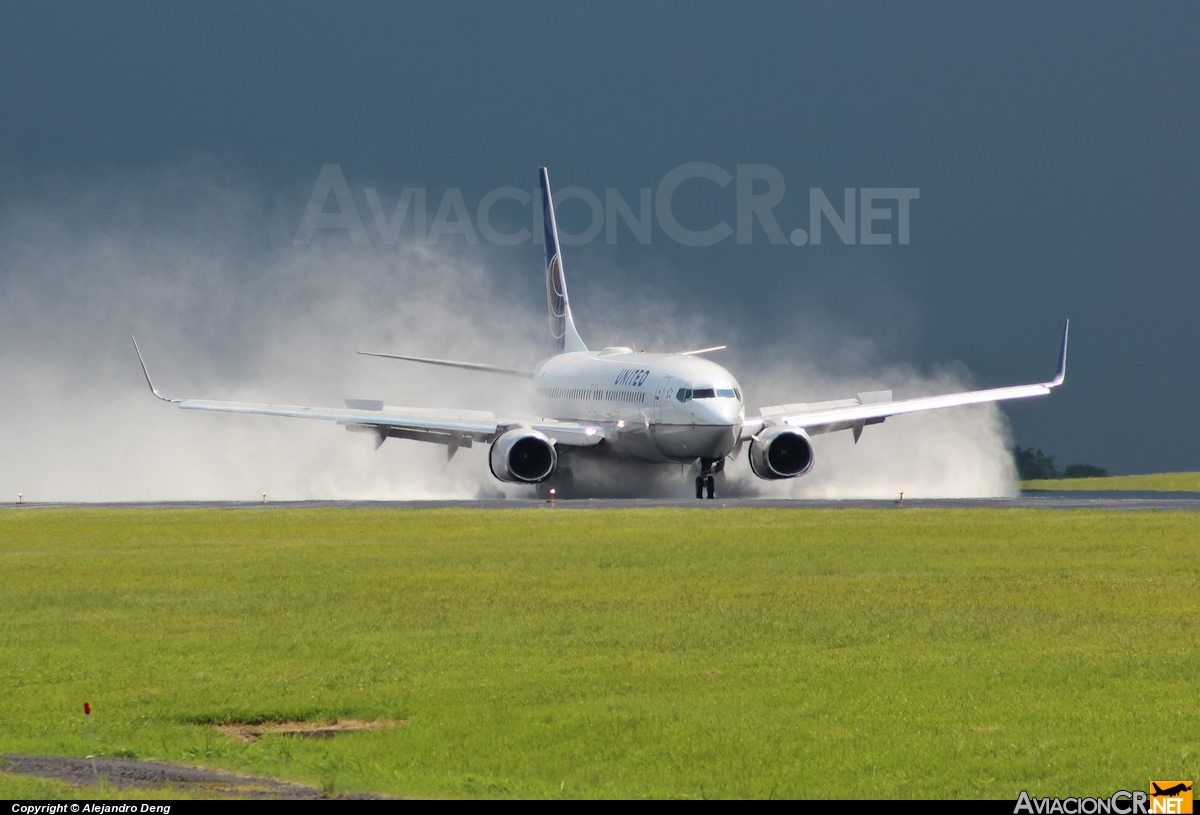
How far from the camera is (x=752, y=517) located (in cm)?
3953

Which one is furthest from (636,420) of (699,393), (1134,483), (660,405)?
(1134,483)

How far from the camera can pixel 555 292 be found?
237 feet

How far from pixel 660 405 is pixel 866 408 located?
10558mm

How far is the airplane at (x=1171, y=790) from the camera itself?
1060 cm

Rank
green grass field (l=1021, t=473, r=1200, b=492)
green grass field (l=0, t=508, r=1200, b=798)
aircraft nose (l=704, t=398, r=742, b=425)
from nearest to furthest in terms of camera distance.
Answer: green grass field (l=0, t=508, r=1200, b=798)
aircraft nose (l=704, t=398, r=742, b=425)
green grass field (l=1021, t=473, r=1200, b=492)

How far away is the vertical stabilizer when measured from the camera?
70.6 meters

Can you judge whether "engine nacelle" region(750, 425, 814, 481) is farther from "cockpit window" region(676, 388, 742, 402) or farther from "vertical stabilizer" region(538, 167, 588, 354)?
"vertical stabilizer" region(538, 167, 588, 354)

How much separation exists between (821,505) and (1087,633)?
25832mm

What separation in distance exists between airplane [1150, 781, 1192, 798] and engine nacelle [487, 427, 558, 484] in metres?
40.6

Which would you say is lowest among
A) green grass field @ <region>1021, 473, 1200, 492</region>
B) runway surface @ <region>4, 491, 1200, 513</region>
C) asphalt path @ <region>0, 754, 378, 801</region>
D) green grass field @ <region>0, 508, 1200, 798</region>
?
asphalt path @ <region>0, 754, 378, 801</region>

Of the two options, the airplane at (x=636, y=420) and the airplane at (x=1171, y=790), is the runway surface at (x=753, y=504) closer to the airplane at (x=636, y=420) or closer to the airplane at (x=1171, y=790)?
the airplane at (x=636, y=420)

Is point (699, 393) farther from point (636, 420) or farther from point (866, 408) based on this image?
point (866, 408)

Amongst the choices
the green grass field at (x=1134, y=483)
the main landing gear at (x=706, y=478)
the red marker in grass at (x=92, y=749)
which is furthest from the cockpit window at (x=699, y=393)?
the red marker in grass at (x=92, y=749)

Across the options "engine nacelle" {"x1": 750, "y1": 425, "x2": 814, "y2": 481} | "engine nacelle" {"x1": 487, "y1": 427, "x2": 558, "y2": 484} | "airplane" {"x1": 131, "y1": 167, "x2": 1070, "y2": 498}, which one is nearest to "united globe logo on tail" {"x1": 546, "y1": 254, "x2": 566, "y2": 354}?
"airplane" {"x1": 131, "y1": 167, "x2": 1070, "y2": 498}
